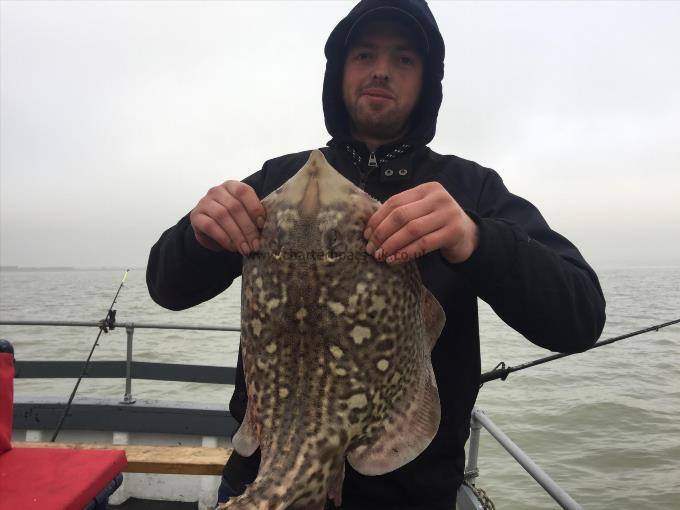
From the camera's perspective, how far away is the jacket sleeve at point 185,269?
2252 mm

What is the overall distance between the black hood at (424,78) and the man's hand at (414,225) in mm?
1193

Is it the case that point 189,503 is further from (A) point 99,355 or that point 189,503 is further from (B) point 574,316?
(A) point 99,355

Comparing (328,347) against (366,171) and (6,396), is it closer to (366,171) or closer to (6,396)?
(366,171)

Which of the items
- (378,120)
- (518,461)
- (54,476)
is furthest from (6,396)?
(518,461)

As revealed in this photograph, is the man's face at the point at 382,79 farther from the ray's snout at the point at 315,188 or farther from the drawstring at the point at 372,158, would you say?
the ray's snout at the point at 315,188

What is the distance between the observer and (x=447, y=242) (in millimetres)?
1725

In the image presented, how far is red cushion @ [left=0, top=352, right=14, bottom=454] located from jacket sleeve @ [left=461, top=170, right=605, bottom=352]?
10.1 ft

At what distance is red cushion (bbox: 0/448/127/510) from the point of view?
2711 mm

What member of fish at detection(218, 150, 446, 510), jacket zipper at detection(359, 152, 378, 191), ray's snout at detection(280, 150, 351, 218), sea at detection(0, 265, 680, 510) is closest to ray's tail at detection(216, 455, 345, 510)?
fish at detection(218, 150, 446, 510)

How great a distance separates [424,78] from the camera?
3.02 m

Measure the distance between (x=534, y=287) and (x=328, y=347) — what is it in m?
0.83

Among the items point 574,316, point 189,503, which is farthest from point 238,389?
point 189,503

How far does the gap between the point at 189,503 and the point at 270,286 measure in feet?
15.1

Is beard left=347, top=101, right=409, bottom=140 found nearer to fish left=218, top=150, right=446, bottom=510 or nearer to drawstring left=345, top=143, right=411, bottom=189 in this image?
drawstring left=345, top=143, right=411, bottom=189
